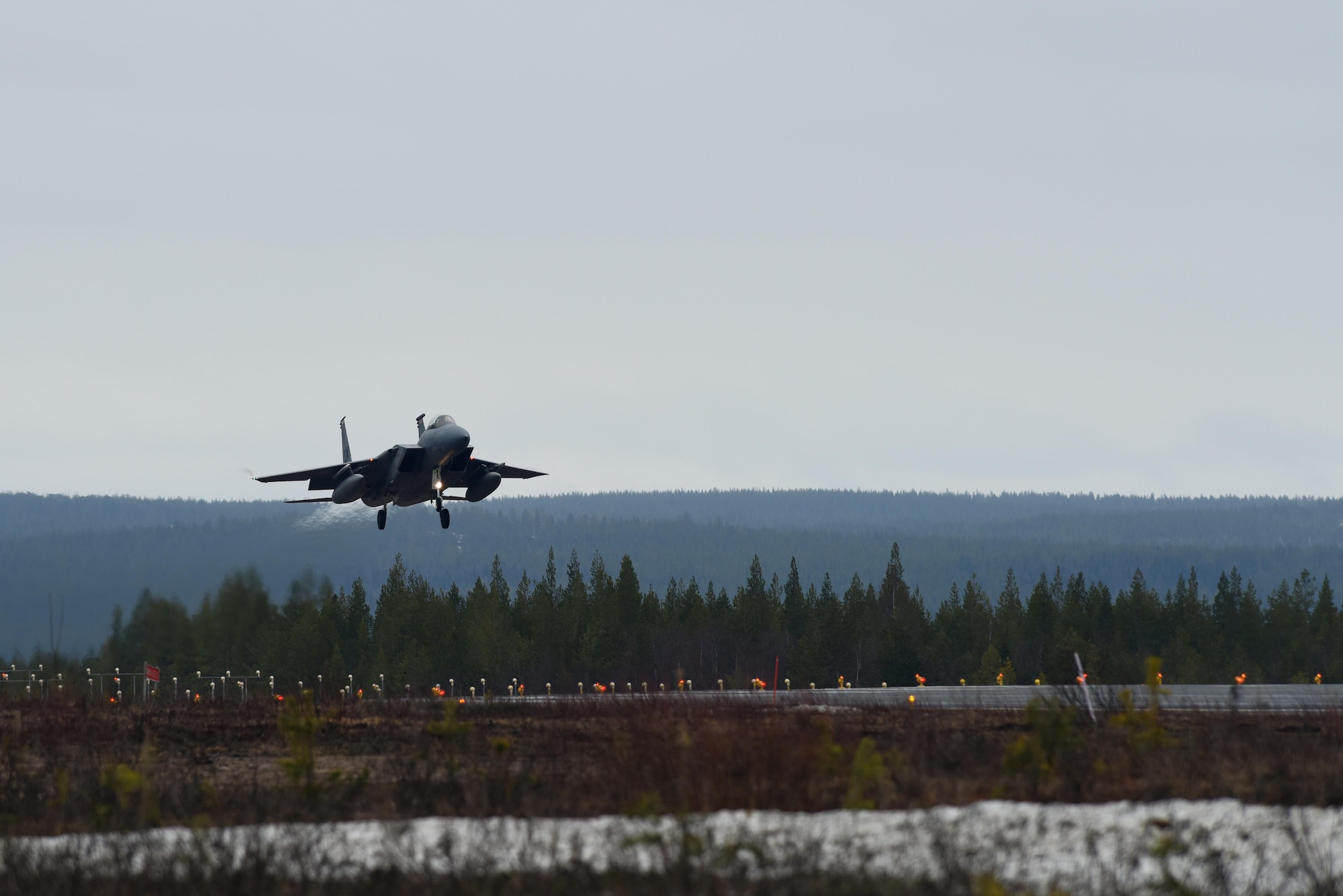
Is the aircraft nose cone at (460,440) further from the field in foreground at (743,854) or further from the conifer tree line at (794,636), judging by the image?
the conifer tree line at (794,636)

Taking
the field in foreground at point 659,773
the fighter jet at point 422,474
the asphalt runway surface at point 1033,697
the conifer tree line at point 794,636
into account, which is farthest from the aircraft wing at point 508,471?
the conifer tree line at point 794,636

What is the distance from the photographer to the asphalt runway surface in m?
23.1

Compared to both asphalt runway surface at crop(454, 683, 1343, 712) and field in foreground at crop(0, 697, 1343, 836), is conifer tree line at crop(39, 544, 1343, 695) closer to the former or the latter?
asphalt runway surface at crop(454, 683, 1343, 712)

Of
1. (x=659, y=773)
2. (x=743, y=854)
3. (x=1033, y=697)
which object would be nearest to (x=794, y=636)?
(x=1033, y=697)

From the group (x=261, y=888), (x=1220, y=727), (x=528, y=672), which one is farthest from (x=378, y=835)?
(x=528, y=672)

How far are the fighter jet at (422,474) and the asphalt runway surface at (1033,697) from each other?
7999 millimetres

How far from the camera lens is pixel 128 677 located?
47.9 metres

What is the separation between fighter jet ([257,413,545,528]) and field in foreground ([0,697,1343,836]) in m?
18.1

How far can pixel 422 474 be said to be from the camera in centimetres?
3766

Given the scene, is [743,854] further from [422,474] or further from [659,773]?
[422,474]

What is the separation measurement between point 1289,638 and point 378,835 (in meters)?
114

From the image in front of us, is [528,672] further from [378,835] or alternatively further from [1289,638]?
[378,835]

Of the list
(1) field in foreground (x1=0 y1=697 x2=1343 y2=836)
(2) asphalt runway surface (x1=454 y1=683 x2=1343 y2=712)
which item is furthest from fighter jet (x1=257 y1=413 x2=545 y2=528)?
(1) field in foreground (x1=0 y1=697 x2=1343 y2=836)

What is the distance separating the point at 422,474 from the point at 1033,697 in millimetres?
20740
